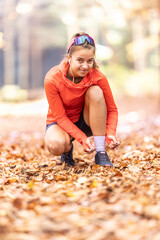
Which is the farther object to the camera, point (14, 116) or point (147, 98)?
point (147, 98)

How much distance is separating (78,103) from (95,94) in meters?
0.24

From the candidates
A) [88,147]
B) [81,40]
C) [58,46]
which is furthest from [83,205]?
[58,46]

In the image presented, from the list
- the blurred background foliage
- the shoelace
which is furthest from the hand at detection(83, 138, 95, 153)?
the blurred background foliage

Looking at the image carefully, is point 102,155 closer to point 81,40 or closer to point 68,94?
point 68,94

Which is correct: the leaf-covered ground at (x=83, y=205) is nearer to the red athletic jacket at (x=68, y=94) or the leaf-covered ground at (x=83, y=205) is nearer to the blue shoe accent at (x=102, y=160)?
the blue shoe accent at (x=102, y=160)

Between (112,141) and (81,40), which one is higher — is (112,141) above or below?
below

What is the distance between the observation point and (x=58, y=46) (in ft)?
68.7

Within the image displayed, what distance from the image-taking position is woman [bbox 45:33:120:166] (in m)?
2.99

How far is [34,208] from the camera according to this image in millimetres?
1862

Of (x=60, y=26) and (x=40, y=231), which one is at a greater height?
(x=60, y=26)

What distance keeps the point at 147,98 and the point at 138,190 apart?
13.4 metres

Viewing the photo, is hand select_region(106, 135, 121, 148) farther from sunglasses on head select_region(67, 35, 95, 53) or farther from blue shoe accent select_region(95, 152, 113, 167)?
sunglasses on head select_region(67, 35, 95, 53)

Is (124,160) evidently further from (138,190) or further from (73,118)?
(138,190)

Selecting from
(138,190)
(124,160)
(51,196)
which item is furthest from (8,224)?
(124,160)
